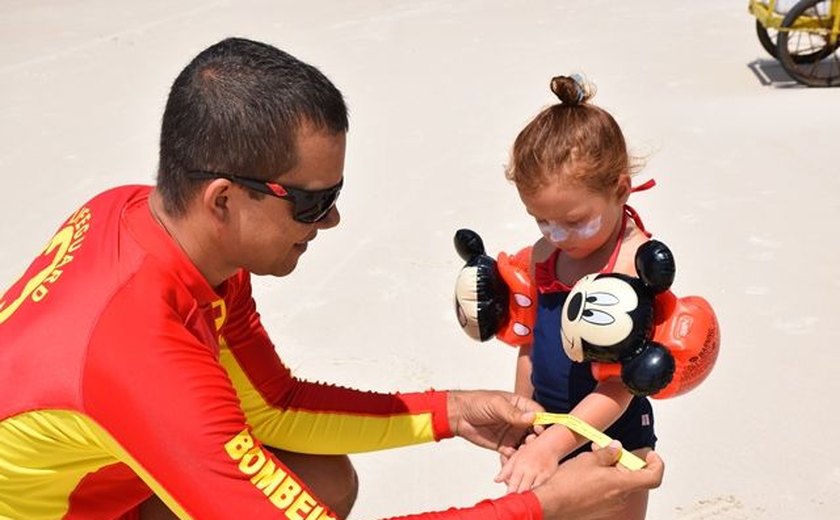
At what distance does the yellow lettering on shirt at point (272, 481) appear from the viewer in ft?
6.93

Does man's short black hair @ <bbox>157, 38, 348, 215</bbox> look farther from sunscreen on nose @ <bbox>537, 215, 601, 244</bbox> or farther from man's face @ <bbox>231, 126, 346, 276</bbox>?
sunscreen on nose @ <bbox>537, 215, 601, 244</bbox>

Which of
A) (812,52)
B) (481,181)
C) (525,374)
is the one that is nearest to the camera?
(525,374)

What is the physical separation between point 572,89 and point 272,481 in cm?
125

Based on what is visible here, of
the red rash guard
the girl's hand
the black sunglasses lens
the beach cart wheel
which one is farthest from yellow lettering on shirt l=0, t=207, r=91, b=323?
the beach cart wheel

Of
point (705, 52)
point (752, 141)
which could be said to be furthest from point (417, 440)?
point (705, 52)

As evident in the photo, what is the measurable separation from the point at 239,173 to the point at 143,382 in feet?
1.55

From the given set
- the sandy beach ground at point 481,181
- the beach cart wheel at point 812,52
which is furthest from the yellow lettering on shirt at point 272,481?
the beach cart wheel at point 812,52

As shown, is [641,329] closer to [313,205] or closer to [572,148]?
[572,148]

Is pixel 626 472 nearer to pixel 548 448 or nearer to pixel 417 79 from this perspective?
pixel 548 448

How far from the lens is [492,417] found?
288 centimetres

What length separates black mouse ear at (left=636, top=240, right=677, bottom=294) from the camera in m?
2.45

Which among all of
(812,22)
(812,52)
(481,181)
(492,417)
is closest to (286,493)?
(492,417)

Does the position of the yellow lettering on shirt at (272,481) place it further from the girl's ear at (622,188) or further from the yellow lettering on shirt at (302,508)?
the girl's ear at (622,188)

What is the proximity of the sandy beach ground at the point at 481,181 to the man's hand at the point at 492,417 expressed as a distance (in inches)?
33.5
